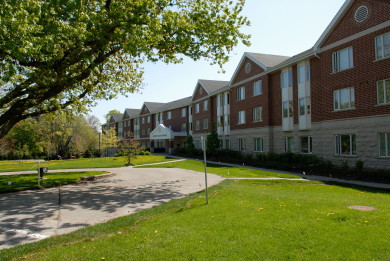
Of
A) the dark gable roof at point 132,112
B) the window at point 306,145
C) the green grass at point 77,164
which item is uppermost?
the dark gable roof at point 132,112

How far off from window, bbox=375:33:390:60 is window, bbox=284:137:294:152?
9335 mm

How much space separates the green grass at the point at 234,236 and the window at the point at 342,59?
13.7 meters

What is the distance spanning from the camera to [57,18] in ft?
33.6

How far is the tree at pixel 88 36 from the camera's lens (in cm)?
834

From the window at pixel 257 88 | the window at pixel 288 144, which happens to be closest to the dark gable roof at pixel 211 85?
the window at pixel 257 88

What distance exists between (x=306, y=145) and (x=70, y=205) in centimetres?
1845

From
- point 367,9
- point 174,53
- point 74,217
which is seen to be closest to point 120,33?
point 174,53

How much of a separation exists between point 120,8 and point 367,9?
15.1 metres

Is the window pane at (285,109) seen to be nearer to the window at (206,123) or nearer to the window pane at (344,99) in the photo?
the window pane at (344,99)

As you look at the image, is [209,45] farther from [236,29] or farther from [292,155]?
[292,155]

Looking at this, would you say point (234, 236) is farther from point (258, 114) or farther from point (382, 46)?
point (258, 114)

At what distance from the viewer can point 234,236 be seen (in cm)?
558

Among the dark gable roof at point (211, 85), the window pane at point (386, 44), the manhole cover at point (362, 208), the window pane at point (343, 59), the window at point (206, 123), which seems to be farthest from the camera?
the window at point (206, 123)

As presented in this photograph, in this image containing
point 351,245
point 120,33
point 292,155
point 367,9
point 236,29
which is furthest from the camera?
point 292,155
